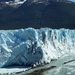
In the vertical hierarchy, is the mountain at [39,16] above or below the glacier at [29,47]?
below

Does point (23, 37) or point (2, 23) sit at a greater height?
point (23, 37)

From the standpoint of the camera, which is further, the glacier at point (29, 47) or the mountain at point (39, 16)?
the mountain at point (39, 16)

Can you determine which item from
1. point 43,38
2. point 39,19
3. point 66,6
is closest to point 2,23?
point 39,19

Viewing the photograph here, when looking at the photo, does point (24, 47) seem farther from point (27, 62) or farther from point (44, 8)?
point (44, 8)

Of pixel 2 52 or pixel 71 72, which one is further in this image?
pixel 2 52

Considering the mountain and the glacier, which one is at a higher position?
the glacier
